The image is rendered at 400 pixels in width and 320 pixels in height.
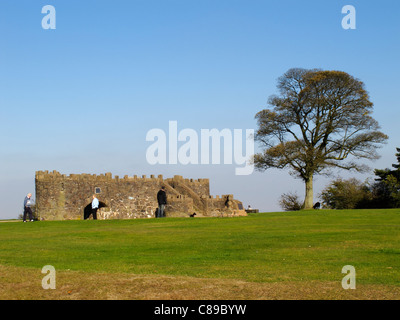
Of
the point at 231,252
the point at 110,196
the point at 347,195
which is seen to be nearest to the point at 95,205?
the point at 110,196

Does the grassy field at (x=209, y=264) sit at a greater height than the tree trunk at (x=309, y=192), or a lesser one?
lesser

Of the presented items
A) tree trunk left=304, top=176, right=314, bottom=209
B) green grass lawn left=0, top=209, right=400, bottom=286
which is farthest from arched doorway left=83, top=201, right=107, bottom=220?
green grass lawn left=0, top=209, right=400, bottom=286

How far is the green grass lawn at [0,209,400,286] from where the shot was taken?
13.7 metres

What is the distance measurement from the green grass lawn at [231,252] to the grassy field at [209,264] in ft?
0.09

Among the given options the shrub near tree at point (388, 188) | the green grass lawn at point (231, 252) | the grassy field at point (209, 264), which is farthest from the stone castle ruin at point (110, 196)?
the grassy field at point (209, 264)

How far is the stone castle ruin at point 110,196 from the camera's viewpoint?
51.1 m

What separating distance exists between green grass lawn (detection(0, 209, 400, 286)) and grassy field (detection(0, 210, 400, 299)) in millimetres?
28

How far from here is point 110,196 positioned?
53.6m

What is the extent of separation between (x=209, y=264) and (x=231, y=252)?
2.64 meters

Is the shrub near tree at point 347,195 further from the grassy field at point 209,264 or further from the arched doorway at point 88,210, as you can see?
the grassy field at point 209,264

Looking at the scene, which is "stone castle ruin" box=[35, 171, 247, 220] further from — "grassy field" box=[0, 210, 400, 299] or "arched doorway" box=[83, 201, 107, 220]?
"grassy field" box=[0, 210, 400, 299]

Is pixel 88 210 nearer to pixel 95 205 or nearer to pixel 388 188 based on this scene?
pixel 95 205
